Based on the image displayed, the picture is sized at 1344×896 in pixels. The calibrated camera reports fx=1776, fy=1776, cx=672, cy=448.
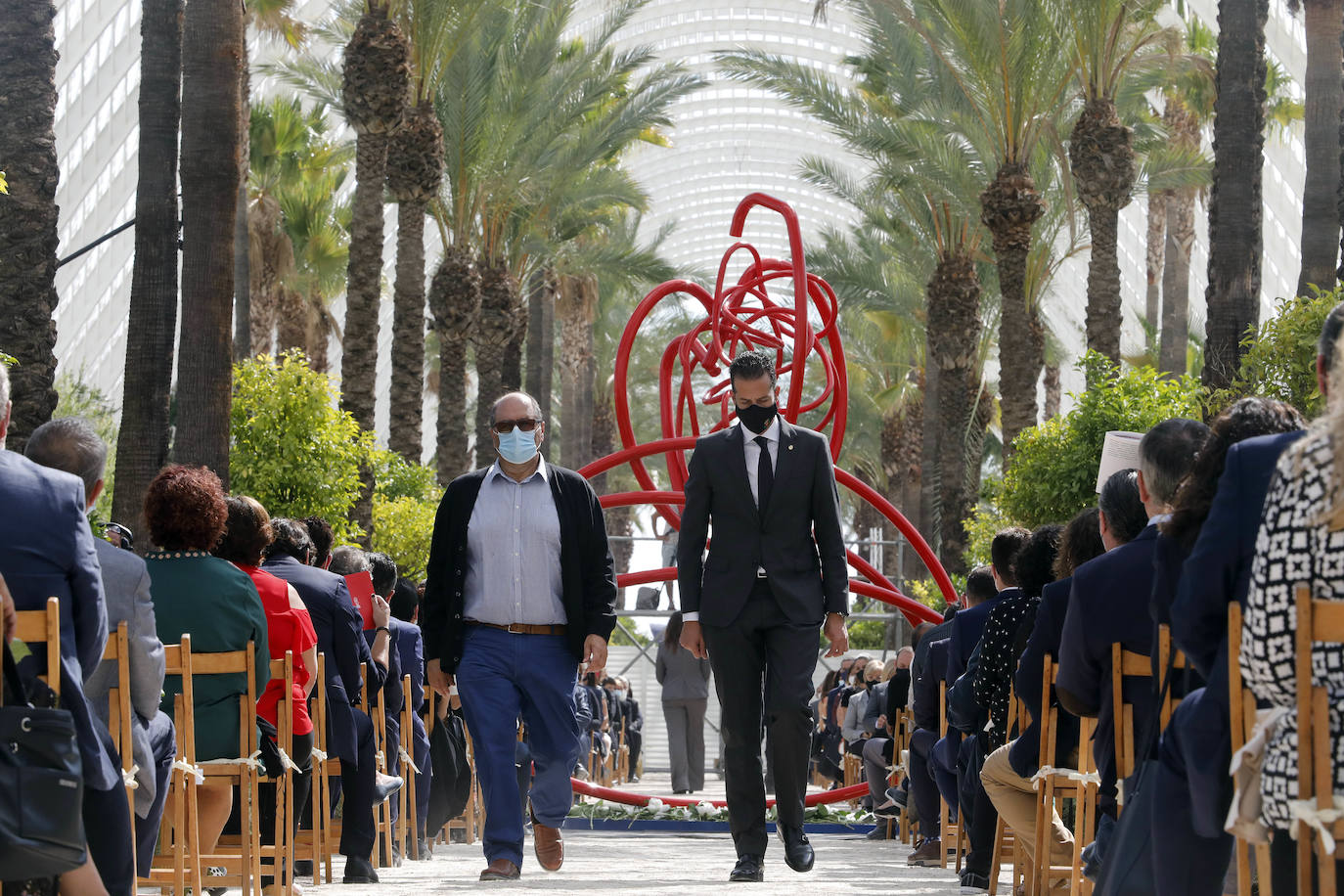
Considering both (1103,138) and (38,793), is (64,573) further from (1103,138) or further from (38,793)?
(1103,138)

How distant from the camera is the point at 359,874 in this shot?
747 cm

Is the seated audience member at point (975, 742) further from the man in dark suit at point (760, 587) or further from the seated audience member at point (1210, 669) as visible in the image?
the seated audience member at point (1210, 669)

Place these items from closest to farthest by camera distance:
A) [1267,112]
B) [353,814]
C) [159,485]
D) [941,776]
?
[159,485]
[353,814]
[941,776]
[1267,112]

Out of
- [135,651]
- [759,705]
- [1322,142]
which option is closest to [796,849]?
[759,705]

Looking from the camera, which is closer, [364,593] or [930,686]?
[364,593]

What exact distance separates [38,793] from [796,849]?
383cm

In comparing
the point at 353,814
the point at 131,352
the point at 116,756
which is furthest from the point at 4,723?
the point at 131,352

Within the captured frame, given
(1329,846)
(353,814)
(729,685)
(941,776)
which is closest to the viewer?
(1329,846)

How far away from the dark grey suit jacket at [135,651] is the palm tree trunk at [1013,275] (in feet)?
57.3

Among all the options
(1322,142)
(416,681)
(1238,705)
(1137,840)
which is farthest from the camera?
(1322,142)

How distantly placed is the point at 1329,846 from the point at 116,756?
115 inches

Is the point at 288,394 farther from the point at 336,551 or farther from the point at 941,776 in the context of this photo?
the point at 941,776

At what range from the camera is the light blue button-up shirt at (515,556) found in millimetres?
6793

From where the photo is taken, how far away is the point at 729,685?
680cm
